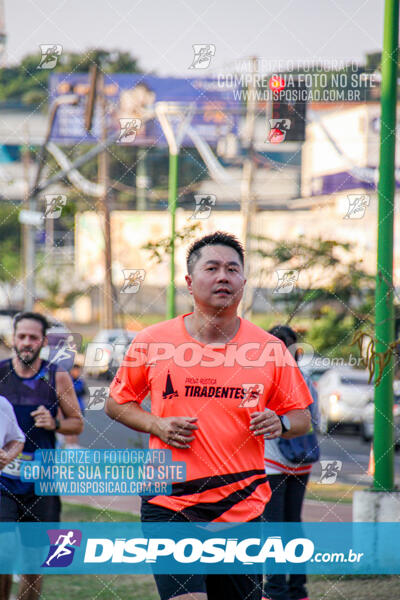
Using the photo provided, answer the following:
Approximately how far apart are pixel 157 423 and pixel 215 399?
0.25 m

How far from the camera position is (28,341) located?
234 inches

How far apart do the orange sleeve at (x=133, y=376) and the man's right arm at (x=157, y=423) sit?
0.10 ft

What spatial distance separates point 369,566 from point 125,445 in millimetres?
4684

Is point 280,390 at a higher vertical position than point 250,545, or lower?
higher

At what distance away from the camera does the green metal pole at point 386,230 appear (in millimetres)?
6668

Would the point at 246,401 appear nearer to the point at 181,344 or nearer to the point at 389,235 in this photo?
the point at 181,344

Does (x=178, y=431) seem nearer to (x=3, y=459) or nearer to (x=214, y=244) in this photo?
(x=214, y=244)

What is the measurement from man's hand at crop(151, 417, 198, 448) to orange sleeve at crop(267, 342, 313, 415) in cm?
44

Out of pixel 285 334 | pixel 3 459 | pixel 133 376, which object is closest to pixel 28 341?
pixel 3 459

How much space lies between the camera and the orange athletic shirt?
4.17 meters

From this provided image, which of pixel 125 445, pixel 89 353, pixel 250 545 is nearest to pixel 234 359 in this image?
pixel 250 545

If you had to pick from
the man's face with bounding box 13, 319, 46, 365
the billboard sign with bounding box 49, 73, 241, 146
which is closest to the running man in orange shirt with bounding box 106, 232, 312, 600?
the man's face with bounding box 13, 319, 46, 365

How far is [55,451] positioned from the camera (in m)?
5.97

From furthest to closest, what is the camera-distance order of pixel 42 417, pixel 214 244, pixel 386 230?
pixel 386 230
pixel 42 417
pixel 214 244
